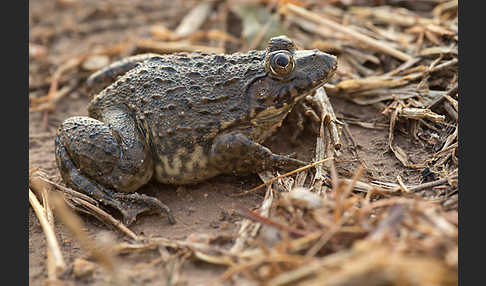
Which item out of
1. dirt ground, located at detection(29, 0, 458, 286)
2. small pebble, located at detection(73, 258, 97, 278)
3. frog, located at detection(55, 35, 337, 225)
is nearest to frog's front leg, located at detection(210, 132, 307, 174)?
frog, located at detection(55, 35, 337, 225)

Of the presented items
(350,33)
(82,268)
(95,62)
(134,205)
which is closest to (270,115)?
(134,205)

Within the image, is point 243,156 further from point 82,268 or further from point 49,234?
point 49,234

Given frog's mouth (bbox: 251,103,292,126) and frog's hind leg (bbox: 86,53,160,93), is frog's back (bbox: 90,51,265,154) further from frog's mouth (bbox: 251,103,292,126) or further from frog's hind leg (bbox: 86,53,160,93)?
frog's hind leg (bbox: 86,53,160,93)

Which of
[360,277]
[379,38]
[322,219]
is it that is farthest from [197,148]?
[379,38]

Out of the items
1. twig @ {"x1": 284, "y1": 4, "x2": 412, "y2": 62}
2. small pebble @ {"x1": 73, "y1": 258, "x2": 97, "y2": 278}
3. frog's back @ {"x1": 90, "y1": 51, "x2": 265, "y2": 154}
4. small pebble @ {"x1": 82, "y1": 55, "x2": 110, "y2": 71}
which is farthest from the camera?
small pebble @ {"x1": 82, "y1": 55, "x2": 110, "y2": 71}

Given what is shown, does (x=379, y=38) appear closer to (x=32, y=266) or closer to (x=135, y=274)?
(x=135, y=274)

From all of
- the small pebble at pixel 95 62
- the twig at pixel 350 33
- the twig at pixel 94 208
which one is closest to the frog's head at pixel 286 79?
the twig at pixel 94 208

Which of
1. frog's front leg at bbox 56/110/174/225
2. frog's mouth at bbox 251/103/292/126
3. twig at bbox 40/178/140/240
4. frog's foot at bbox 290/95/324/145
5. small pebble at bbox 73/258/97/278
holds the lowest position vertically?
small pebble at bbox 73/258/97/278
